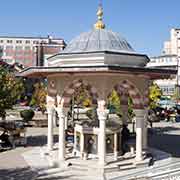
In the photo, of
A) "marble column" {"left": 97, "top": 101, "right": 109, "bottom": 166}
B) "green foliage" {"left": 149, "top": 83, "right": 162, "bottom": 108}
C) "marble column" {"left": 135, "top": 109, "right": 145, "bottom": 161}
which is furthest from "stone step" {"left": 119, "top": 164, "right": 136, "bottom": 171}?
"green foliage" {"left": 149, "top": 83, "right": 162, "bottom": 108}

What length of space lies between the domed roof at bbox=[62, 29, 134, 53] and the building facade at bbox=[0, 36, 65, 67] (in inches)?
3180

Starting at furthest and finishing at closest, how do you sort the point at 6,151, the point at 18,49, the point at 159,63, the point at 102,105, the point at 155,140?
the point at 18,49 < the point at 159,63 < the point at 155,140 < the point at 6,151 < the point at 102,105

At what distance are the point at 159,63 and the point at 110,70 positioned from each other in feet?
262

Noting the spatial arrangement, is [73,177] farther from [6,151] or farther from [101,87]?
[6,151]

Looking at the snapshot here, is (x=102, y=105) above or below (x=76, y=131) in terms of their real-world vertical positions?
above

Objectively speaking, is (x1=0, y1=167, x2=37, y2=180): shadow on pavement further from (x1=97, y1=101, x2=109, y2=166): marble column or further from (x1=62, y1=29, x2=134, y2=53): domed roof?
(x1=62, y1=29, x2=134, y2=53): domed roof

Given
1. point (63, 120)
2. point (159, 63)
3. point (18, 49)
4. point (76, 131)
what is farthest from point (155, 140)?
point (18, 49)

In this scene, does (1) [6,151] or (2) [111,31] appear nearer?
(2) [111,31]

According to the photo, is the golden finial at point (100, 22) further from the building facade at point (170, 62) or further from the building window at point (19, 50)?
the building window at point (19, 50)

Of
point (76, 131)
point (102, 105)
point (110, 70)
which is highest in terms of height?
point (110, 70)

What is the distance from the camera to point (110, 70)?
11.0 m

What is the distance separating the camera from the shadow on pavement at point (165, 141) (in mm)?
16109

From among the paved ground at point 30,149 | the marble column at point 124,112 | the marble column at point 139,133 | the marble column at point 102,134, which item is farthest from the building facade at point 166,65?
the marble column at point 102,134

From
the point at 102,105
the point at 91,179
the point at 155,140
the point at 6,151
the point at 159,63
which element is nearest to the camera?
the point at 91,179
